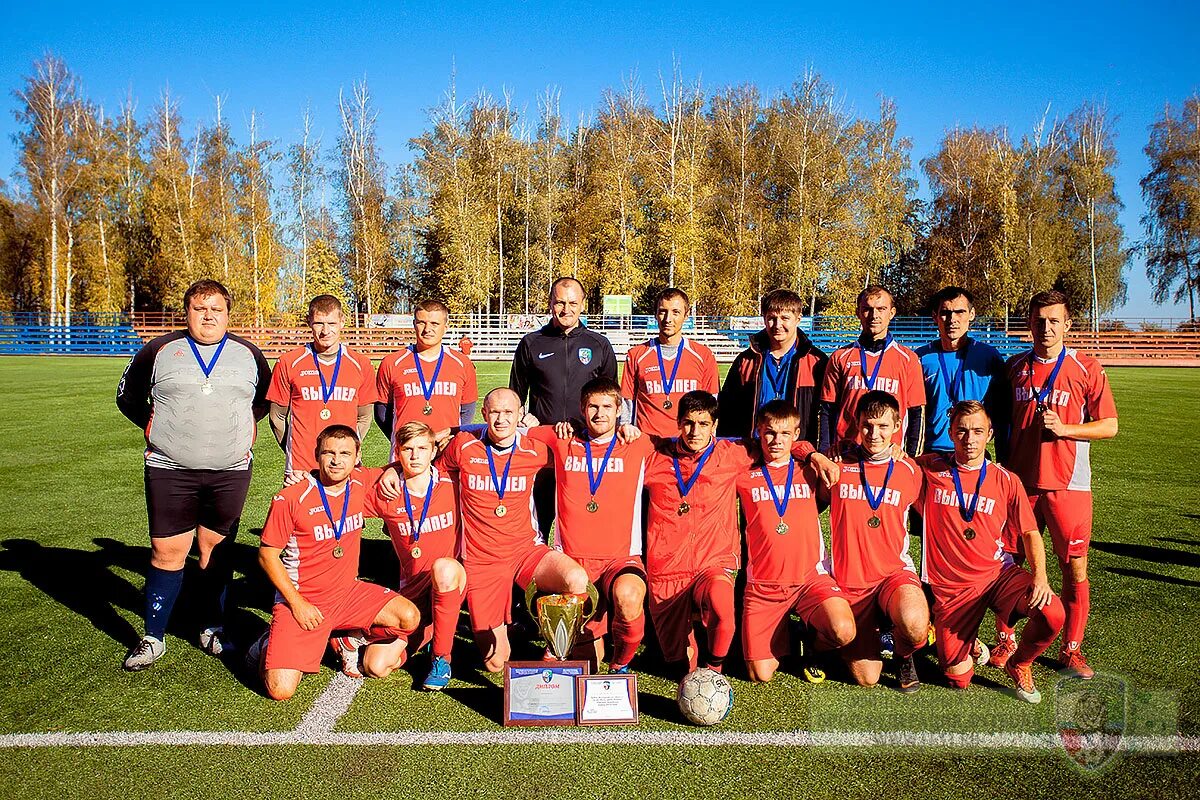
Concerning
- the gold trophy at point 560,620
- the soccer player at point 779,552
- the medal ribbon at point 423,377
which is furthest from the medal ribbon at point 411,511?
the soccer player at point 779,552

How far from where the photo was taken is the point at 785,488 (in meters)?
4.36

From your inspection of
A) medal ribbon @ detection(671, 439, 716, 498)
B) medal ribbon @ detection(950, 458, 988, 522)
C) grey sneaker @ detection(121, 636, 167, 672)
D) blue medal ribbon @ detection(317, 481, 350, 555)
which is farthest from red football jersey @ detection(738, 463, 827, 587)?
grey sneaker @ detection(121, 636, 167, 672)

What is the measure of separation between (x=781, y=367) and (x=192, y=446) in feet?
11.8

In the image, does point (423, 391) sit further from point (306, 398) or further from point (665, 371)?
point (665, 371)

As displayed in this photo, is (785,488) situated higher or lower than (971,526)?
higher

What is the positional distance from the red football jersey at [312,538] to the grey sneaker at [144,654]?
91cm

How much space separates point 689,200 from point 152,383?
118ft

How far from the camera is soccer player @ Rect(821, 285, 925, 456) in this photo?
500cm

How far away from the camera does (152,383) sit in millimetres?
4473

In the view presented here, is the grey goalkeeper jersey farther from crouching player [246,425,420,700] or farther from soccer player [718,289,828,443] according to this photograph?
soccer player [718,289,828,443]

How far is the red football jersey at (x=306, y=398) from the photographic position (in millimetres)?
5289

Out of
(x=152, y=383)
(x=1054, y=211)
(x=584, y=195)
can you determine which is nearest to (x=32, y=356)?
(x=584, y=195)


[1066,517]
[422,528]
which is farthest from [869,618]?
[422,528]

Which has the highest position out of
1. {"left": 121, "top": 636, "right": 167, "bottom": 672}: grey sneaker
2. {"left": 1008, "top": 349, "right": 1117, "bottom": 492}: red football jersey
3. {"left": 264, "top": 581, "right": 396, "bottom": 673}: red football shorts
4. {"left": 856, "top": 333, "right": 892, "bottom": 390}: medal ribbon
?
{"left": 856, "top": 333, "right": 892, "bottom": 390}: medal ribbon
